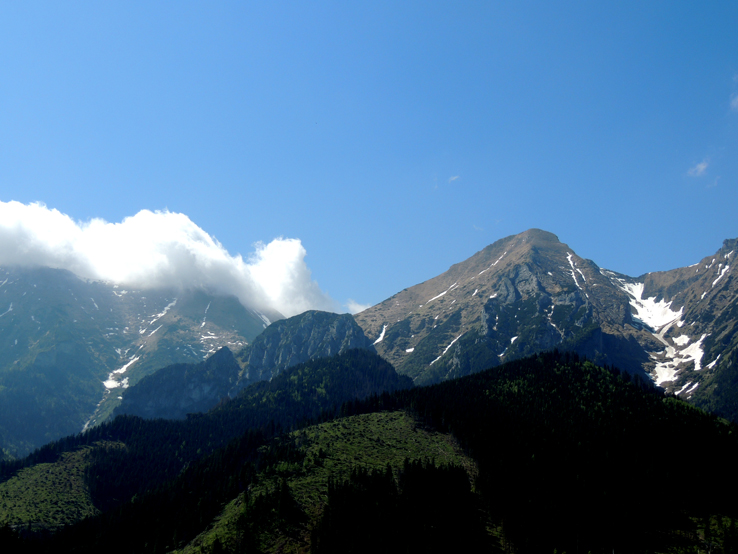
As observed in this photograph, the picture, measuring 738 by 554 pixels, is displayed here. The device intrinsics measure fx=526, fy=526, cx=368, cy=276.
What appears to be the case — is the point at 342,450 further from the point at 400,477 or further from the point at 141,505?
the point at 141,505

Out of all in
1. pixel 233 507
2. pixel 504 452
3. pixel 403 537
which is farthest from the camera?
pixel 504 452

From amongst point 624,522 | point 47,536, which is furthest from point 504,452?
point 47,536

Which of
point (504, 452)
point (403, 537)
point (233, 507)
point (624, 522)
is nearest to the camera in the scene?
point (403, 537)

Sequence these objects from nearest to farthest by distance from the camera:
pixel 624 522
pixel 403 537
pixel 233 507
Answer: pixel 403 537 < pixel 624 522 < pixel 233 507

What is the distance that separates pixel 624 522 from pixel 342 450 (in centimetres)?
9134

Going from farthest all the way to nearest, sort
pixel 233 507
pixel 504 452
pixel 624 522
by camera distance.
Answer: pixel 504 452 < pixel 233 507 < pixel 624 522

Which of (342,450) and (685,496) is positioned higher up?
(342,450)

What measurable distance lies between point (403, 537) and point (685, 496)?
92.4 meters

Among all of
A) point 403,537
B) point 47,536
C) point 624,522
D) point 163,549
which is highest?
point 47,536

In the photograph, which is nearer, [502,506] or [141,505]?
[502,506]

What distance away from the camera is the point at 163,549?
14875cm

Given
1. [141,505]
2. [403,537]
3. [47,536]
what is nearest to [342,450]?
[403,537]

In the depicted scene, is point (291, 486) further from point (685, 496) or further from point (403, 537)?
point (685, 496)

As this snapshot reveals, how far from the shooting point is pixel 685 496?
6294 inches
